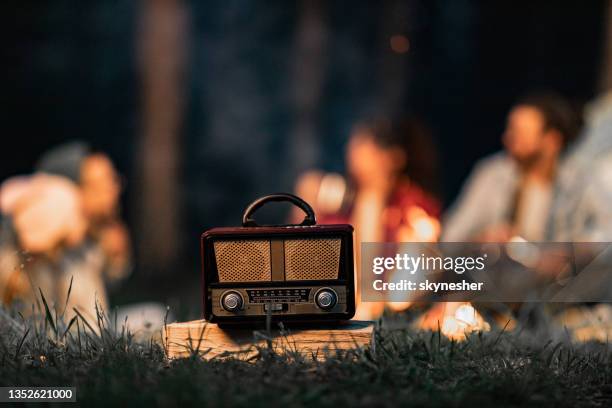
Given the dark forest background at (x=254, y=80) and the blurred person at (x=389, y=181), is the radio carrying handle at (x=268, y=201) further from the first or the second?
the dark forest background at (x=254, y=80)

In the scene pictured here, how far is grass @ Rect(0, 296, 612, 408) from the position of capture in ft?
10.7

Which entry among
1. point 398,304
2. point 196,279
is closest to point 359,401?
point 398,304

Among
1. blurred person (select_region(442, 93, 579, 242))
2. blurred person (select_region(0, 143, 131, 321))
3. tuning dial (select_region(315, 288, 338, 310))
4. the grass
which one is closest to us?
the grass

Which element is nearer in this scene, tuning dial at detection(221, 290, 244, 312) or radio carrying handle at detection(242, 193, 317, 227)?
tuning dial at detection(221, 290, 244, 312)

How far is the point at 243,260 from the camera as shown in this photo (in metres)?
3.81

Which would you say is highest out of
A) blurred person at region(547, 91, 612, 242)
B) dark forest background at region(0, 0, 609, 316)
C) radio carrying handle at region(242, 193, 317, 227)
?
dark forest background at region(0, 0, 609, 316)

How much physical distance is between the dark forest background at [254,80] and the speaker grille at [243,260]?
553 inches

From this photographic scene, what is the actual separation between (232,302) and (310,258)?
33cm

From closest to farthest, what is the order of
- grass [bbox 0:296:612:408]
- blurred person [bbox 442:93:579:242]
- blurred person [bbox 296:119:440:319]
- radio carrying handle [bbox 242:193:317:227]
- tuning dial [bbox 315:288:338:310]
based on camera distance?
grass [bbox 0:296:612:408] → tuning dial [bbox 315:288:338:310] → radio carrying handle [bbox 242:193:317:227] → blurred person [bbox 296:119:440:319] → blurred person [bbox 442:93:579:242]

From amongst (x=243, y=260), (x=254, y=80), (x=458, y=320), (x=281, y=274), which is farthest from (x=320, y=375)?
(x=254, y=80)

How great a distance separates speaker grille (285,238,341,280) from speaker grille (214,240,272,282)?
8cm

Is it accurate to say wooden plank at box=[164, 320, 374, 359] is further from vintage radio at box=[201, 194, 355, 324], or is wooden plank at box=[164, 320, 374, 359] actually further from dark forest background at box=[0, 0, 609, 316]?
dark forest background at box=[0, 0, 609, 316]

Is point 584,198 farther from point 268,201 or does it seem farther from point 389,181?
point 268,201

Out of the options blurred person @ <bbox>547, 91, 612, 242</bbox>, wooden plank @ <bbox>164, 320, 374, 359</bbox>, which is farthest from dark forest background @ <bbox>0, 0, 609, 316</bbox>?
wooden plank @ <bbox>164, 320, 374, 359</bbox>
